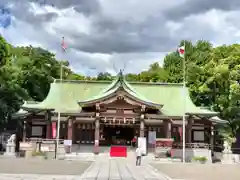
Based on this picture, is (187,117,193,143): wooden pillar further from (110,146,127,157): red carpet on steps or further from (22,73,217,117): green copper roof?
(110,146,127,157): red carpet on steps

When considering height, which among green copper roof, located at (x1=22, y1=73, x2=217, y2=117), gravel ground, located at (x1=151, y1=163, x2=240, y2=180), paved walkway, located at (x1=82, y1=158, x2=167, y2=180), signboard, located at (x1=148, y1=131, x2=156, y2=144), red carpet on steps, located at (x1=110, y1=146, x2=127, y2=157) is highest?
green copper roof, located at (x1=22, y1=73, x2=217, y2=117)

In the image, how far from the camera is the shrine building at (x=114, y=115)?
115 feet

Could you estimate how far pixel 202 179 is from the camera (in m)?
18.3

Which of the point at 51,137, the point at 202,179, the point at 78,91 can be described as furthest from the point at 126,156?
the point at 202,179

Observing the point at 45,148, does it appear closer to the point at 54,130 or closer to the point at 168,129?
the point at 54,130

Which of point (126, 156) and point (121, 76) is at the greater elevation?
point (121, 76)

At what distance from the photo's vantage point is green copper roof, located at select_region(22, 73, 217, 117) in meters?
36.9

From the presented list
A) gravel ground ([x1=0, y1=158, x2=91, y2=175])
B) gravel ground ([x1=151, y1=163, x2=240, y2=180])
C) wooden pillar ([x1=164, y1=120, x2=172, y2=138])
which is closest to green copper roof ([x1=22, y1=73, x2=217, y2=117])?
wooden pillar ([x1=164, y1=120, x2=172, y2=138])

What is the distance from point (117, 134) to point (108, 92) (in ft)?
19.3

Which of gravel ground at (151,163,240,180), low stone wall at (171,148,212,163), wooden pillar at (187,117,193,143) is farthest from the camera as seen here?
wooden pillar at (187,117,193,143)

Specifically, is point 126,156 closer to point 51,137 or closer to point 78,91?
point 51,137

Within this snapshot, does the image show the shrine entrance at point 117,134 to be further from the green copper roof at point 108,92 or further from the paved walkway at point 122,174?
the paved walkway at point 122,174

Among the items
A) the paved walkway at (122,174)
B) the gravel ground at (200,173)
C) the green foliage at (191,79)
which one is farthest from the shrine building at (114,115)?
the paved walkway at (122,174)

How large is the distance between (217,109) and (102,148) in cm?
1408
